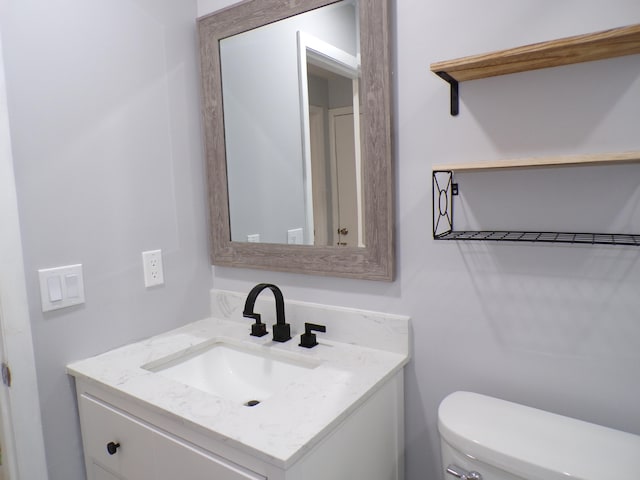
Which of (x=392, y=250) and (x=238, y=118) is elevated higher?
(x=238, y=118)

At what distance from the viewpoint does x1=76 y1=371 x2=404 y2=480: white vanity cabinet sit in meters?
0.86

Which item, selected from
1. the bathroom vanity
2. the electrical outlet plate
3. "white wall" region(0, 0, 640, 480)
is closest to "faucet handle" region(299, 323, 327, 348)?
the bathroom vanity

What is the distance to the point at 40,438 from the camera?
1.17 m

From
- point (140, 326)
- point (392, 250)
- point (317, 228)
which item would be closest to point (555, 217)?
point (392, 250)

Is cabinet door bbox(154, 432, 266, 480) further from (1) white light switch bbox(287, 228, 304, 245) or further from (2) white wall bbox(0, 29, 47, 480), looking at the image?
(1) white light switch bbox(287, 228, 304, 245)

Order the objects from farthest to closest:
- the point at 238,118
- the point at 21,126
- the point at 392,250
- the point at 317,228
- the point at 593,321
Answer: the point at 238,118, the point at 317,228, the point at 392,250, the point at 21,126, the point at 593,321

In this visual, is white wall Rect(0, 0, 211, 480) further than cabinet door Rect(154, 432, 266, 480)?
Yes

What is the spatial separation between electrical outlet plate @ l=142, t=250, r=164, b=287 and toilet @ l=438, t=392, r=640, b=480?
3.31 feet

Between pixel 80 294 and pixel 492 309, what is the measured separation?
1174mm

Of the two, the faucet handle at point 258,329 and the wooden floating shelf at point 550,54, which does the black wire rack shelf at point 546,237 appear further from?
the faucet handle at point 258,329

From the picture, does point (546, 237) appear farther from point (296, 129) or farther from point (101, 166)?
point (101, 166)

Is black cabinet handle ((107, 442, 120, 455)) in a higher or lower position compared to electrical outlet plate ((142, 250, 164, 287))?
lower

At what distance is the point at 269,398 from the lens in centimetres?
99

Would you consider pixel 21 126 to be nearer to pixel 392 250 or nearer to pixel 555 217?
pixel 392 250
